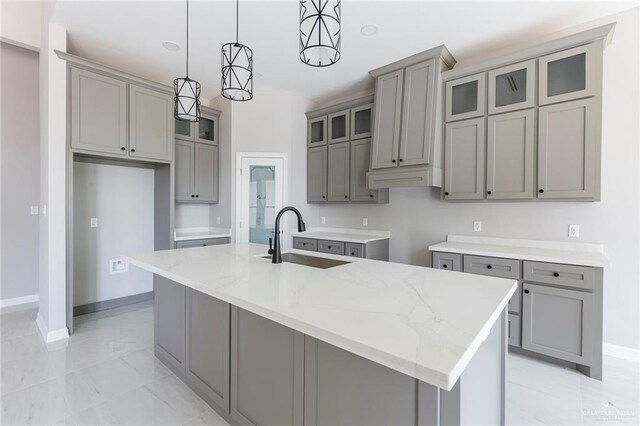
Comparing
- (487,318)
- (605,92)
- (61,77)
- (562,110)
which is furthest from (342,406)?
(61,77)

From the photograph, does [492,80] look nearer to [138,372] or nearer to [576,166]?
[576,166]

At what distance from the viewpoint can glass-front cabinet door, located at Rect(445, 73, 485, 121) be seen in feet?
9.53

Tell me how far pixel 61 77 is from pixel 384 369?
12.1 ft

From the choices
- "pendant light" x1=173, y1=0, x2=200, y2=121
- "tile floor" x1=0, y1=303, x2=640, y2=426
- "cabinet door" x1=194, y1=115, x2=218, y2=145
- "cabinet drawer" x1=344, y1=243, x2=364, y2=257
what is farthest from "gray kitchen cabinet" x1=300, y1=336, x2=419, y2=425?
"cabinet door" x1=194, y1=115, x2=218, y2=145

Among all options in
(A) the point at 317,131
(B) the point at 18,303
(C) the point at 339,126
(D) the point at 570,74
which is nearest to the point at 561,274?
(D) the point at 570,74

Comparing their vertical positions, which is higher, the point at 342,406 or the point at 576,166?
the point at 576,166

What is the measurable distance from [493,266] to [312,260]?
64.2 inches

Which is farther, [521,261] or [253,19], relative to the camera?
[253,19]

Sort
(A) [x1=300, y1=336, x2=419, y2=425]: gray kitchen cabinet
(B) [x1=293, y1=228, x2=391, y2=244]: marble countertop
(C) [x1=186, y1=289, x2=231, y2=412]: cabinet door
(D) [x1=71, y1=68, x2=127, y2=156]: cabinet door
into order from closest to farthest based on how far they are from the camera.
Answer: (A) [x1=300, y1=336, x2=419, y2=425]: gray kitchen cabinet, (C) [x1=186, y1=289, x2=231, y2=412]: cabinet door, (D) [x1=71, y1=68, x2=127, y2=156]: cabinet door, (B) [x1=293, y1=228, x2=391, y2=244]: marble countertop

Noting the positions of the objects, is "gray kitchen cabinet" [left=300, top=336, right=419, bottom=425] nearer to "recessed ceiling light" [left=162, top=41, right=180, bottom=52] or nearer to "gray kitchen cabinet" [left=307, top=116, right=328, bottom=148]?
"recessed ceiling light" [left=162, top=41, right=180, bottom=52]

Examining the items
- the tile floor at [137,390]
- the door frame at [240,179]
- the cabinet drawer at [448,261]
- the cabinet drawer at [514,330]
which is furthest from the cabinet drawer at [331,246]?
the tile floor at [137,390]

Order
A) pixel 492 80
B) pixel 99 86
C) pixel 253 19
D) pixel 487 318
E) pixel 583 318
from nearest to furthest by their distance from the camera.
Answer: pixel 487 318 → pixel 583 318 → pixel 253 19 → pixel 492 80 → pixel 99 86

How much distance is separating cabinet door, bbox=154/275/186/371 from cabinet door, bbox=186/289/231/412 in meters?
0.11

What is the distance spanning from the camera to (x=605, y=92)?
2.58 m
